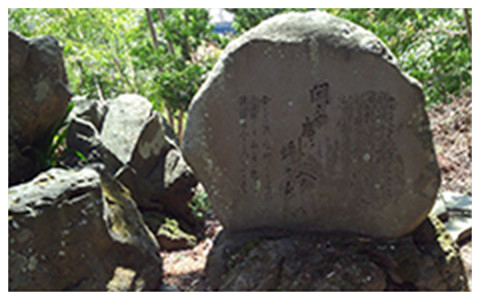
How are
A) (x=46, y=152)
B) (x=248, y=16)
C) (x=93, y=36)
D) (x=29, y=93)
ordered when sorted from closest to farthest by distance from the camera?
(x=29, y=93), (x=46, y=152), (x=248, y=16), (x=93, y=36)

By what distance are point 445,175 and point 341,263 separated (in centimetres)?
351

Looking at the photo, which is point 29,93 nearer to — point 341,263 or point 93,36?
point 341,263

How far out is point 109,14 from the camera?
29.9ft

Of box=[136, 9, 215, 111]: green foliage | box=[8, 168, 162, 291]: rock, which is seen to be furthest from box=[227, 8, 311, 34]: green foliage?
box=[8, 168, 162, 291]: rock

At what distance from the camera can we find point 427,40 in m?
6.89

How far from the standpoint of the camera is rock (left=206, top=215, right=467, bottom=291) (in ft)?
10.6

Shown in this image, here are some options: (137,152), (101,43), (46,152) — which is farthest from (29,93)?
(101,43)

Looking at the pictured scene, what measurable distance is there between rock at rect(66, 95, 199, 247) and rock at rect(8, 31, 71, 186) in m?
0.56

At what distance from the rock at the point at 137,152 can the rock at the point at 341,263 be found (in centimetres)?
184

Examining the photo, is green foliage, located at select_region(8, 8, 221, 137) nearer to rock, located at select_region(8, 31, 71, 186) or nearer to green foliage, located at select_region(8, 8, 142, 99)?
green foliage, located at select_region(8, 8, 142, 99)

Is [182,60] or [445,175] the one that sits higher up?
[182,60]

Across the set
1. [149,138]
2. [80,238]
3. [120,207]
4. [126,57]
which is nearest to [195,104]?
[120,207]

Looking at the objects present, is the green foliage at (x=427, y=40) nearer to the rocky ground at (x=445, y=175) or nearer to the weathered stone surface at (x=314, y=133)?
the rocky ground at (x=445, y=175)

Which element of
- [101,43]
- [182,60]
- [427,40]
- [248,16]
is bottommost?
[427,40]
